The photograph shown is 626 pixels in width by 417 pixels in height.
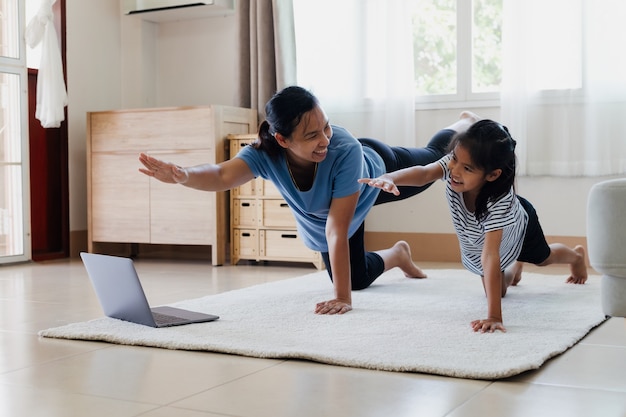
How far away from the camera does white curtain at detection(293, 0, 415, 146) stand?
4215 mm

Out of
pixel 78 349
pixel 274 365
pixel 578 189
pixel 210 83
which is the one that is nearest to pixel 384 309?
pixel 274 365

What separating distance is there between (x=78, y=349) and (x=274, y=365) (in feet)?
1.80

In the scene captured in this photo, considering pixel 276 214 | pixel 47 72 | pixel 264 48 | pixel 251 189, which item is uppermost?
pixel 264 48

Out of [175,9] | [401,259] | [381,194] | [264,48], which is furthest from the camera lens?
[175,9]

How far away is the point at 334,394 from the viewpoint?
1.55 metres

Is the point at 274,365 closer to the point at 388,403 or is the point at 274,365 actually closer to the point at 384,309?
the point at 388,403

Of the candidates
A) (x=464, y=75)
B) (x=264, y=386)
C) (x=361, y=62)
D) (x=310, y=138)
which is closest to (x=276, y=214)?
(x=361, y=62)

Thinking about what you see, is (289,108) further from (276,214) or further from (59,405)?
(276,214)

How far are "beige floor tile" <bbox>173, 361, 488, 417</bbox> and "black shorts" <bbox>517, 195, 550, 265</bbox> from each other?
1.15m

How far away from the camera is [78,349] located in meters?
2.01

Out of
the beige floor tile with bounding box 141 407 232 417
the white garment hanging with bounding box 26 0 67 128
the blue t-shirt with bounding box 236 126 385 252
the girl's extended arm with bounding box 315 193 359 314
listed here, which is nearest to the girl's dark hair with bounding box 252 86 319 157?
the blue t-shirt with bounding box 236 126 385 252

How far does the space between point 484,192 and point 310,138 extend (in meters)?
0.54

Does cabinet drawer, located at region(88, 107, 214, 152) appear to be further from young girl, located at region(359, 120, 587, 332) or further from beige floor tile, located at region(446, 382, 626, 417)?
beige floor tile, located at region(446, 382, 626, 417)

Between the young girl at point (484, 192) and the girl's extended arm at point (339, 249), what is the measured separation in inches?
8.5
